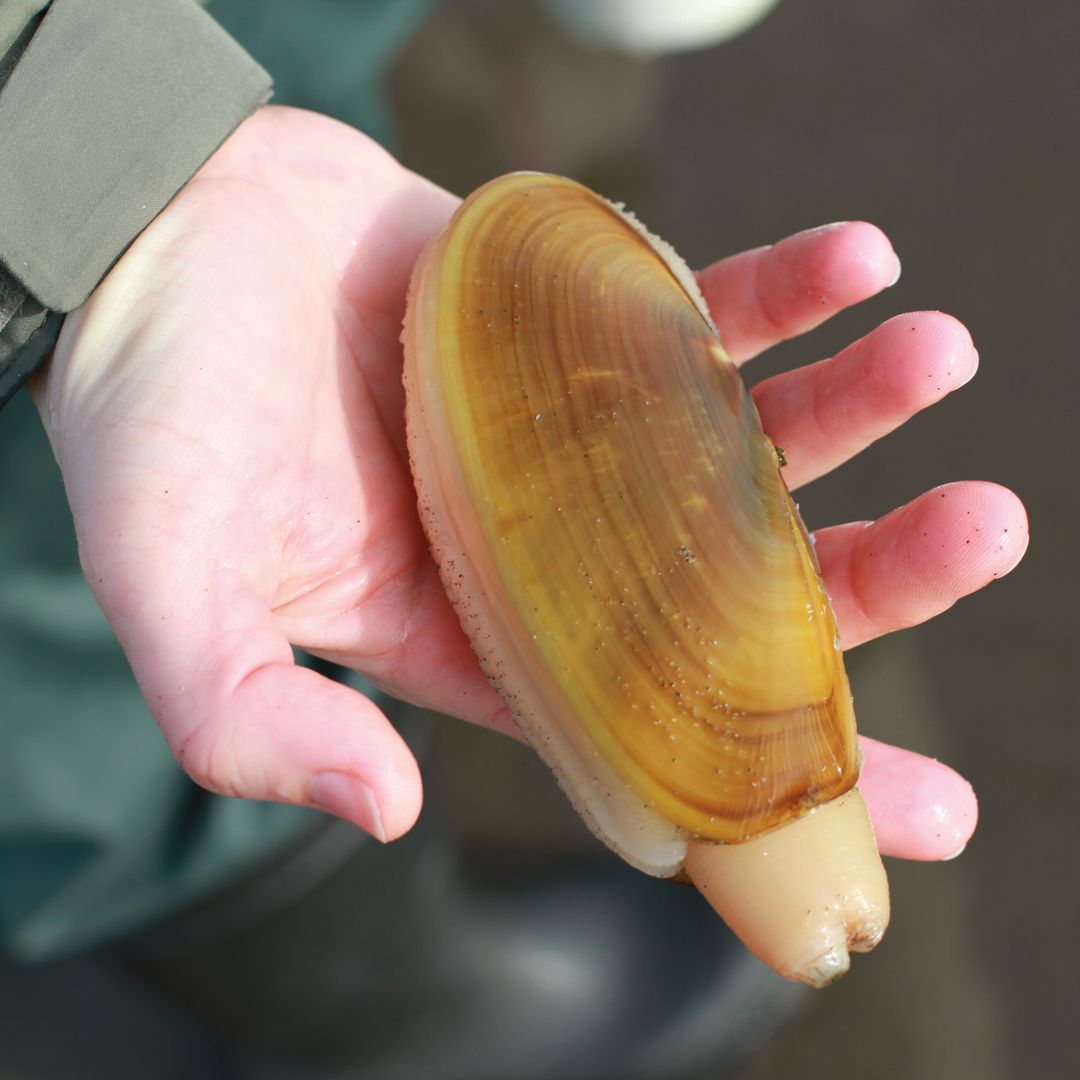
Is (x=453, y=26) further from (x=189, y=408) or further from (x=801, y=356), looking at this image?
(x=189, y=408)

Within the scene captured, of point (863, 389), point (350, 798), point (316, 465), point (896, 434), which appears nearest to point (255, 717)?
point (350, 798)

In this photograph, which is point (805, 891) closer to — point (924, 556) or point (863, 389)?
point (924, 556)

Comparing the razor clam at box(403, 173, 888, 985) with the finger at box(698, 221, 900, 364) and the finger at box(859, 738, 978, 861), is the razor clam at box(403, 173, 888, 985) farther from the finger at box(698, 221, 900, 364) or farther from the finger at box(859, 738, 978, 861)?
the finger at box(698, 221, 900, 364)

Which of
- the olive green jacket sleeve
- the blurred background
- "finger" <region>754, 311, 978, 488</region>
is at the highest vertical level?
the olive green jacket sleeve

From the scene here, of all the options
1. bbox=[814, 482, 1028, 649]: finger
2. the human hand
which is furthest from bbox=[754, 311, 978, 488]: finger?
bbox=[814, 482, 1028, 649]: finger

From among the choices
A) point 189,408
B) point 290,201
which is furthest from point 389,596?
point 290,201

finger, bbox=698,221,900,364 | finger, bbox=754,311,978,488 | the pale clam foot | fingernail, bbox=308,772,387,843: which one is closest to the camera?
fingernail, bbox=308,772,387,843

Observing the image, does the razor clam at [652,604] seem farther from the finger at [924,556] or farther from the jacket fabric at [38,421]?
the jacket fabric at [38,421]
